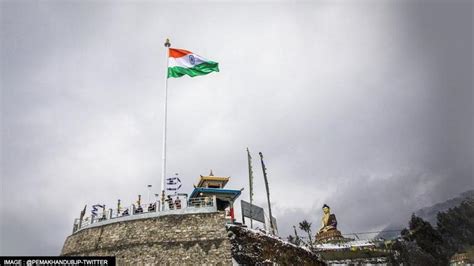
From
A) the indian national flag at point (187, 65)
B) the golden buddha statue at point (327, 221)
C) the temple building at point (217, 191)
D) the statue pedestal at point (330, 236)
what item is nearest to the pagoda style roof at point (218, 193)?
the temple building at point (217, 191)

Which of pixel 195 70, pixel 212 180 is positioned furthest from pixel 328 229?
pixel 195 70

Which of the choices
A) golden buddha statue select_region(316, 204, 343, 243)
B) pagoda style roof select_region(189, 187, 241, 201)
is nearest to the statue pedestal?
golden buddha statue select_region(316, 204, 343, 243)

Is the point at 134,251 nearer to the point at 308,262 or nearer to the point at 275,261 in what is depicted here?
the point at 275,261

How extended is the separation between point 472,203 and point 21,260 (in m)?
69.7

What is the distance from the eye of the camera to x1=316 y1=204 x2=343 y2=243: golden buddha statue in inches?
2200

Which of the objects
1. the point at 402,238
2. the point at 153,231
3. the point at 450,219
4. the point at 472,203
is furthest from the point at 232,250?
the point at 472,203

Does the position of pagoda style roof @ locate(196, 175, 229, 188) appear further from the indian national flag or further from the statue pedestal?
the statue pedestal

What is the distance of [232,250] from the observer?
18.1 metres

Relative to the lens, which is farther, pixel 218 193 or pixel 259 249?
pixel 218 193

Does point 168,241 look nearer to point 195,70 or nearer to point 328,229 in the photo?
point 195,70

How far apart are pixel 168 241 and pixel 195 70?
1328 centimetres

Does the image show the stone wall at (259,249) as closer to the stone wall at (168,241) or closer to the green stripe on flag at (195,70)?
the stone wall at (168,241)

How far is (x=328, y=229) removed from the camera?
58.3 meters

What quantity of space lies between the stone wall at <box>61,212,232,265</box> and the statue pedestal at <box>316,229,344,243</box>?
1665 inches
